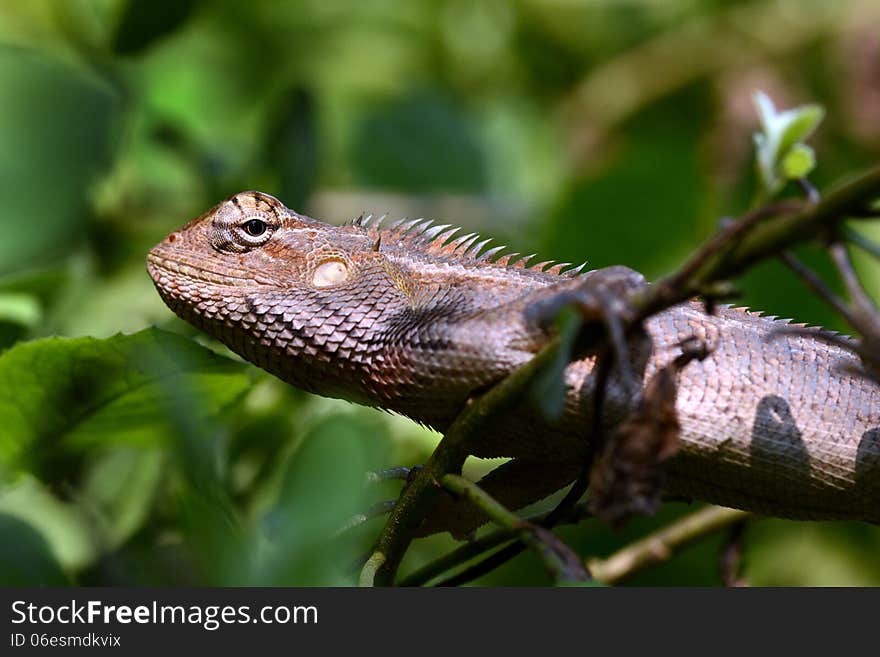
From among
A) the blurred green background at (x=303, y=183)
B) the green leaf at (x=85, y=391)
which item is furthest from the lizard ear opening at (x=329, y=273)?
the green leaf at (x=85, y=391)

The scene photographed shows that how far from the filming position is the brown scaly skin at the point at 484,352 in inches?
91.8

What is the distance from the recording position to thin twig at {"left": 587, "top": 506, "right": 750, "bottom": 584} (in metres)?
2.92

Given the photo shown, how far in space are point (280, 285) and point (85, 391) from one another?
2.21 feet

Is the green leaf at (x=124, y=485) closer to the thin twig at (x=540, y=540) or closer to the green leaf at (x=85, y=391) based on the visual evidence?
the green leaf at (x=85, y=391)

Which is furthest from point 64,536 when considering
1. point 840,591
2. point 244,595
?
point 840,591

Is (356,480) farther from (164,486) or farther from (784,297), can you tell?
(784,297)

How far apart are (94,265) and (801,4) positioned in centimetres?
359

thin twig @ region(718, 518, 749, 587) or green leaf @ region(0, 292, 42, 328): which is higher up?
green leaf @ region(0, 292, 42, 328)

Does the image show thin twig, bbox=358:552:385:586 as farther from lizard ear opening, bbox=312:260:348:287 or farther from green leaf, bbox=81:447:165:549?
lizard ear opening, bbox=312:260:348:287

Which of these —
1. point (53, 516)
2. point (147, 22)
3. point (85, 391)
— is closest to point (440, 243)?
point (147, 22)

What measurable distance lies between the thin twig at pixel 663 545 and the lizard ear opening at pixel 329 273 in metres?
1.04

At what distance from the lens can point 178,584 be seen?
146 centimetres

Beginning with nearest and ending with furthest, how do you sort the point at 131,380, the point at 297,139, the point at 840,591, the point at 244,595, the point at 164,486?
the point at 244,595, the point at 840,591, the point at 131,380, the point at 164,486, the point at 297,139

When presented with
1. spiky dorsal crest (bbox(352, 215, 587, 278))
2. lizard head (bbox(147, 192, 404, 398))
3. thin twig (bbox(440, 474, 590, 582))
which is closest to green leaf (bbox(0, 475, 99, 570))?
lizard head (bbox(147, 192, 404, 398))
